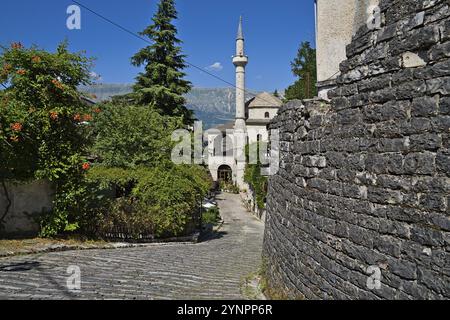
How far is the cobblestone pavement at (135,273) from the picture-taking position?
5.44 metres

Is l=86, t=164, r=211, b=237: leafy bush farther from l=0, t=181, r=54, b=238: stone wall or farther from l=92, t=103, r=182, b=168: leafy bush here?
l=92, t=103, r=182, b=168: leafy bush

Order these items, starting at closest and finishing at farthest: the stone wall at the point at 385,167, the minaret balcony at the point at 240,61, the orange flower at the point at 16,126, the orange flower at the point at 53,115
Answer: the stone wall at the point at 385,167, the orange flower at the point at 16,126, the orange flower at the point at 53,115, the minaret balcony at the point at 240,61

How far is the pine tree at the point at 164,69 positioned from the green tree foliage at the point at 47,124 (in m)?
13.2

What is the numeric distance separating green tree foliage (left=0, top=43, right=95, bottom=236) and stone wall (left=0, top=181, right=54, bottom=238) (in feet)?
1.14

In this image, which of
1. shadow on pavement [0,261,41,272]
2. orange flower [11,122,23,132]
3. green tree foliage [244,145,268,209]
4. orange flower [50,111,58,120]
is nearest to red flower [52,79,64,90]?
orange flower [50,111,58,120]

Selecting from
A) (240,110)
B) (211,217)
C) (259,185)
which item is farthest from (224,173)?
(211,217)

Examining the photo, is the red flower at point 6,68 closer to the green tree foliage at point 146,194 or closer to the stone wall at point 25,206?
the stone wall at point 25,206

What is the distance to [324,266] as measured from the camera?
394 centimetres

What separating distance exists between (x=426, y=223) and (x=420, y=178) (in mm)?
337

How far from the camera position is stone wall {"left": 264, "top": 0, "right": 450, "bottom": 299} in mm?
2605

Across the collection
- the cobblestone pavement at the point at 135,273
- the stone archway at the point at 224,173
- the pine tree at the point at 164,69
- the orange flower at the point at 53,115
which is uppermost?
the pine tree at the point at 164,69

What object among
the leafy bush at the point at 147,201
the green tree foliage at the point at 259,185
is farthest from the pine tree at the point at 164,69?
the leafy bush at the point at 147,201
